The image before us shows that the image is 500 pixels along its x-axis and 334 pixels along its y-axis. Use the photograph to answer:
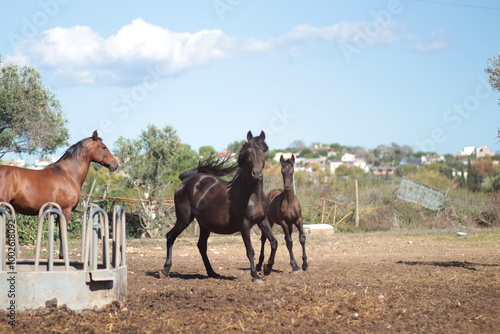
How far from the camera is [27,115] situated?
810 inches

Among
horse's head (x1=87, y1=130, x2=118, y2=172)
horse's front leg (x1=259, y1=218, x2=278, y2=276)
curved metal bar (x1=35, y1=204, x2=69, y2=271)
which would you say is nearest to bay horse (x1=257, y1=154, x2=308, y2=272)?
horse's front leg (x1=259, y1=218, x2=278, y2=276)

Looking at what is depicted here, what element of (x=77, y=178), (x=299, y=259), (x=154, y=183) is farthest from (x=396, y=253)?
(x=154, y=183)

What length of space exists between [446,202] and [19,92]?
1850 centimetres

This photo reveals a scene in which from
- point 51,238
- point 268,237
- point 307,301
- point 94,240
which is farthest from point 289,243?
point 51,238

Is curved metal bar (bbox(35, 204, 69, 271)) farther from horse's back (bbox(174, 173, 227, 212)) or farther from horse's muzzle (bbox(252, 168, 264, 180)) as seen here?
horse's back (bbox(174, 173, 227, 212))

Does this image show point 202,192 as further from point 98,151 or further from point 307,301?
point 307,301

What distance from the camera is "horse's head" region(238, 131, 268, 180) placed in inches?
367

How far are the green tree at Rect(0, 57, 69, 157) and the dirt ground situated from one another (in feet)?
31.0

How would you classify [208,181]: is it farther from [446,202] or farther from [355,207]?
[446,202]

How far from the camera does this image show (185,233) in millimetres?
21094

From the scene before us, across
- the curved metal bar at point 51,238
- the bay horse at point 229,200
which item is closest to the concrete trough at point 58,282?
the curved metal bar at point 51,238

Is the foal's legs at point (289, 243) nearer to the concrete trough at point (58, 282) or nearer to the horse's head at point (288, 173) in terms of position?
the horse's head at point (288, 173)

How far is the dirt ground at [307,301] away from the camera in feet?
21.0

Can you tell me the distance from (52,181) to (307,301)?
546 centimetres
